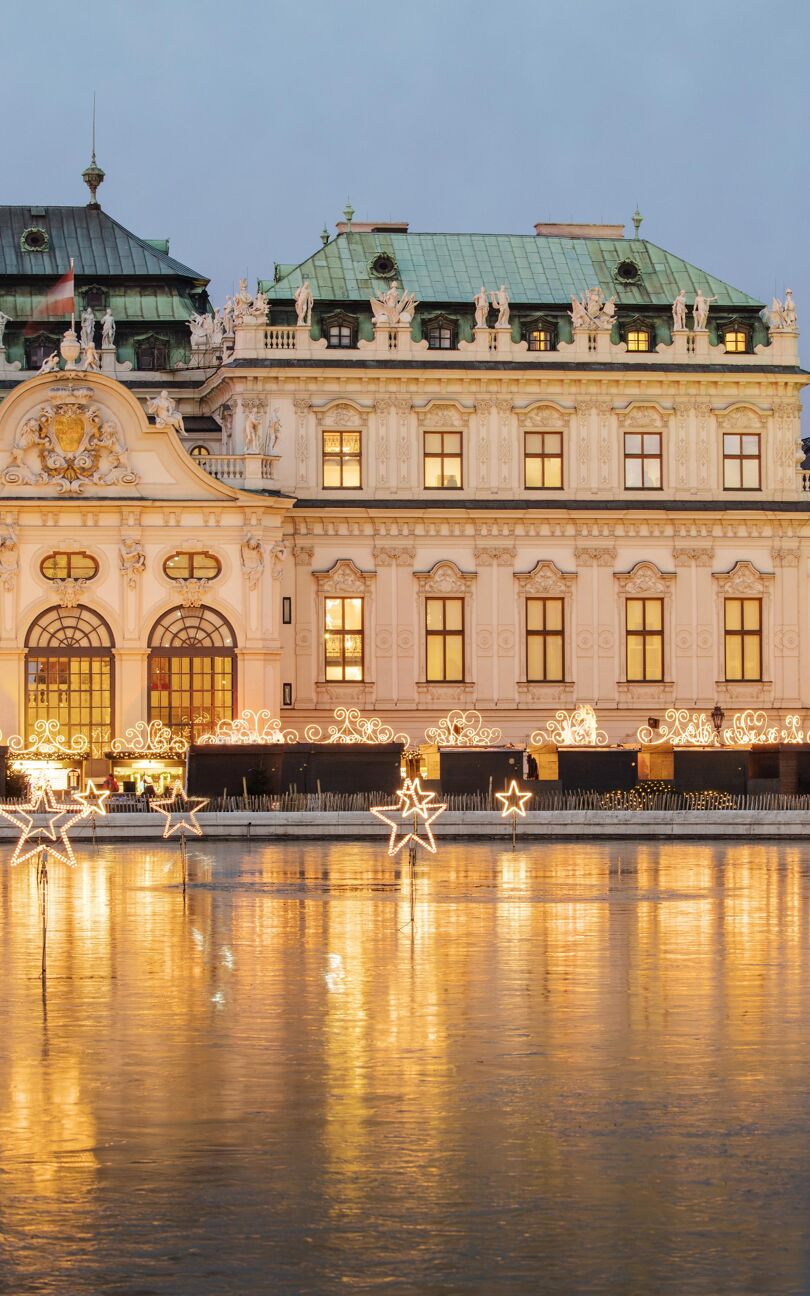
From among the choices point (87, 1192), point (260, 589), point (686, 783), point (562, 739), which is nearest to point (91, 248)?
point (260, 589)

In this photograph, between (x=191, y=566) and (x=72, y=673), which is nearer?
(x=72, y=673)

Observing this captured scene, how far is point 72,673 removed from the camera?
204ft

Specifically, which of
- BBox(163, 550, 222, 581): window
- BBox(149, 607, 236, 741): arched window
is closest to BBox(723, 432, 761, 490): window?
BBox(163, 550, 222, 581): window

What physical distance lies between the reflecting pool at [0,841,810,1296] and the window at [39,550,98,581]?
32710mm

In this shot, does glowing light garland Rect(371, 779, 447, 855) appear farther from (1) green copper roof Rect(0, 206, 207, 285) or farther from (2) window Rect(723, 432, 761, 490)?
(1) green copper roof Rect(0, 206, 207, 285)

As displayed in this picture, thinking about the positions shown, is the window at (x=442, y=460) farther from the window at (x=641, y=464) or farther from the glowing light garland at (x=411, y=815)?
the glowing light garland at (x=411, y=815)

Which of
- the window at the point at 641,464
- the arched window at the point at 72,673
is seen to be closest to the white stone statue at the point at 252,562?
the arched window at the point at 72,673

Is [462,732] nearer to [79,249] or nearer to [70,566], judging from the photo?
[70,566]

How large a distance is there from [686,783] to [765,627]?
1444 cm

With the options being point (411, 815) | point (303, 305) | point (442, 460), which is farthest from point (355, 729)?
point (411, 815)

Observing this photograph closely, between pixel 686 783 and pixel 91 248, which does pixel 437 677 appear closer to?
pixel 686 783

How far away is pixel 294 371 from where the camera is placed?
65750 millimetres

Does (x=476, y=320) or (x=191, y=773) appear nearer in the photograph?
(x=191, y=773)

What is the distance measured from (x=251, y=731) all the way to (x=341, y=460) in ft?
31.9
